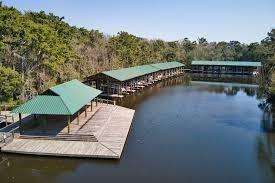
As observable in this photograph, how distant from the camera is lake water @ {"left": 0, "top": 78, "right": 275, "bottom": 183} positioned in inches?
669

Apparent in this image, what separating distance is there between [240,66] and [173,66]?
17.7m

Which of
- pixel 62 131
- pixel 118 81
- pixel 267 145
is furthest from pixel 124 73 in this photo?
pixel 267 145

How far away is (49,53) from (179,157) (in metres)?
23.1

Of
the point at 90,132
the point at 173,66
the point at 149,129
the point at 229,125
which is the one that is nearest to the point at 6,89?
the point at 90,132

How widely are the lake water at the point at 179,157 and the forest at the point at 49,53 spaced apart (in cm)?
637

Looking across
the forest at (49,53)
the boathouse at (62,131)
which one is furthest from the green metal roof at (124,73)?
the boathouse at (62,131)

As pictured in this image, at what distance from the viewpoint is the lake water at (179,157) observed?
16984 millimetres

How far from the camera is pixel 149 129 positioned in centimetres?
2669

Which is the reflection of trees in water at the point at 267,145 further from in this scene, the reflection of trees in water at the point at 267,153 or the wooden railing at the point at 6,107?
the wooden railing at the point at 6,107

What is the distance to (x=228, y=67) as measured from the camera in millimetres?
79562

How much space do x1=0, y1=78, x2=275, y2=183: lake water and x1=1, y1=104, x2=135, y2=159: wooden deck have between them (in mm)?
483

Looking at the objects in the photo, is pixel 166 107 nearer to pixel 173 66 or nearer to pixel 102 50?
pixel 102 50

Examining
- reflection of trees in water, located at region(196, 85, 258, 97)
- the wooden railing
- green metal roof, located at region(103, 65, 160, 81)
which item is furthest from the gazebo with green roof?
reflection of trees in water, located at region(196, 85, 258, 97)

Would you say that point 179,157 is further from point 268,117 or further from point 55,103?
point 268,117
